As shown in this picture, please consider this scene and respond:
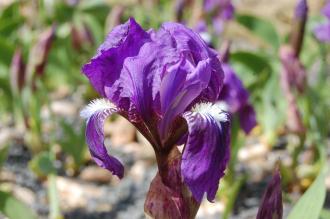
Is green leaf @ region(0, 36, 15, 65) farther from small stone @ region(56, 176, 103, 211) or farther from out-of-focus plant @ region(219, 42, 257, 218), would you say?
out-of-focus plant @ region(219, 42, 257, 218)

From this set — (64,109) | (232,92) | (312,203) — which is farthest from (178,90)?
(64,109)

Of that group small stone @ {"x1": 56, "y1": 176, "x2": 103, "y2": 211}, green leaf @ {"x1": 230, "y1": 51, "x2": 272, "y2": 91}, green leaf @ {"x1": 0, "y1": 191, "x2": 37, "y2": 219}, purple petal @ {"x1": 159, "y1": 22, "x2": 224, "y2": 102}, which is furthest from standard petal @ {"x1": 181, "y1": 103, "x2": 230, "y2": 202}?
green leaf @ {"x1": 230, "y1": 51, "x2": 272, "y2": 91}

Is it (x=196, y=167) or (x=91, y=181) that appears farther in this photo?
(x=91, y=181)

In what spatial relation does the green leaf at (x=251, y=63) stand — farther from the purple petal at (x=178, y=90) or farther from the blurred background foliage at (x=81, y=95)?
the purple petal at (x=178, y=90)

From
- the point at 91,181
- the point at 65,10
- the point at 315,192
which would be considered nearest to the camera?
the point at 315,192

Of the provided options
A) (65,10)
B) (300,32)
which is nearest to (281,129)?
(300,32)

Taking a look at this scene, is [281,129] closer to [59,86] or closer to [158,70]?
[59,86]

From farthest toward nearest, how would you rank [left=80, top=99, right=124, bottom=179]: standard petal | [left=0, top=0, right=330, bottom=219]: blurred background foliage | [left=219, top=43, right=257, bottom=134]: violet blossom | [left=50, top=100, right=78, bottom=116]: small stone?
[left=50, top=100, right=78, bottom=116]: small stone, [left=0, top=0, right=330, bottom=219]: blurred background foliage, [left=219, top=43, right=257, bottom=134]: violet blossom, [left=80, top=99, right=124, bottom=179]: standard petal
